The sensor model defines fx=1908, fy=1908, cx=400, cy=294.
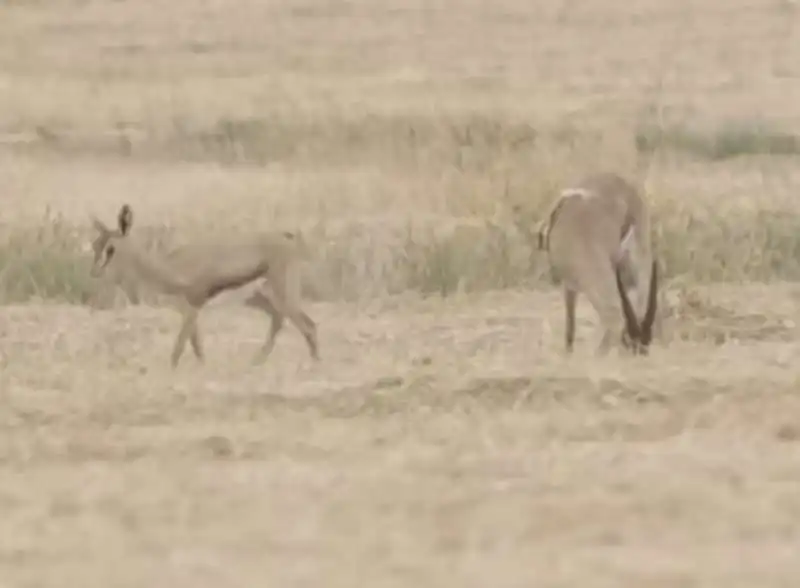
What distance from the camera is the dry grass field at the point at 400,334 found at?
4.91 metres

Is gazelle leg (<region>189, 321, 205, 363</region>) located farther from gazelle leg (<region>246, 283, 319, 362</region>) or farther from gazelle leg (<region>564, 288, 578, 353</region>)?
gazelle leg (<region>564, 288, 578, 353</region>)

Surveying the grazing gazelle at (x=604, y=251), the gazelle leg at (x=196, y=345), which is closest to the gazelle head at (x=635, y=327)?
the grazing gazelle at (x=604, y=251)

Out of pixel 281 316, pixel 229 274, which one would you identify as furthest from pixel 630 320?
pixel 229 274

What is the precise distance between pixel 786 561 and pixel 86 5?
783 inches

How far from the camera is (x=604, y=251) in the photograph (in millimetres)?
7805

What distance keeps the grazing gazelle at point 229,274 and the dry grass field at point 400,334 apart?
5.8 inches

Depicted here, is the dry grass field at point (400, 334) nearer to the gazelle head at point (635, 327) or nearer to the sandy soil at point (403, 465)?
the sandy soil at point (403, 465)

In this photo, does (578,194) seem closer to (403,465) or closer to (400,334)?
(400,334)

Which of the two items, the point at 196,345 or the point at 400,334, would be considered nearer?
the point at 196,345

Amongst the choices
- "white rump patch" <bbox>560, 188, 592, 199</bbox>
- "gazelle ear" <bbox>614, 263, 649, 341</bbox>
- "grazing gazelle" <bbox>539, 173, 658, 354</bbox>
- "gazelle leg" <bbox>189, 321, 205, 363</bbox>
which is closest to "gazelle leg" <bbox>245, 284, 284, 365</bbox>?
"gazelle leg" <bbox>189, 321, 205, 363</bbox>

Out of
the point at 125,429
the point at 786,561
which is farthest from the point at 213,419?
the point at 786,561

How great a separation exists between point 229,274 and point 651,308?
174 cm

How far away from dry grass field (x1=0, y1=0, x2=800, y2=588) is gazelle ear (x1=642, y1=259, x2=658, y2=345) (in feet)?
0.42

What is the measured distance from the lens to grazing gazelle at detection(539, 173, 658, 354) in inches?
303
